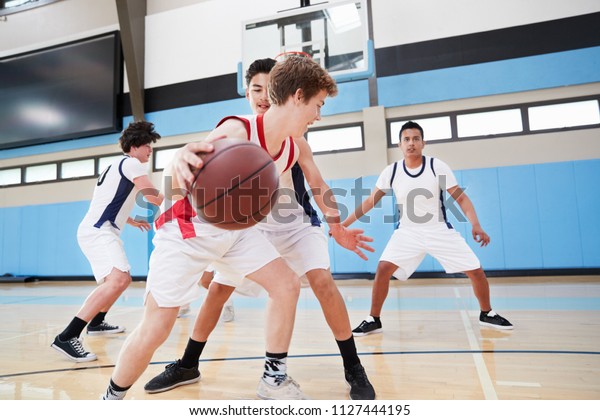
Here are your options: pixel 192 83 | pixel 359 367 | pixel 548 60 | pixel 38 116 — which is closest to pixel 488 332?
pixel 359 367

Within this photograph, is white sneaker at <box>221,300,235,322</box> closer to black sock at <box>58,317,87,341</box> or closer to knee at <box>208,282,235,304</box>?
black sock at <box>58,317,87,341</box>

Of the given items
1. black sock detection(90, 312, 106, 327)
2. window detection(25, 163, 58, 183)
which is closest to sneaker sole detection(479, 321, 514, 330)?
black sock detection(90, 312, 106, 327)

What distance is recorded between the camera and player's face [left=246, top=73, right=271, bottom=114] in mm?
2094

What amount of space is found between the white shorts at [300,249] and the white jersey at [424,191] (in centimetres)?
128

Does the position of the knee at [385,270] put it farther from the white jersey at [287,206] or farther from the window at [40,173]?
the window at [40,173]

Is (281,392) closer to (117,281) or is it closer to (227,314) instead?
(117,281)

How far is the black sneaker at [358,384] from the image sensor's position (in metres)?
1.57

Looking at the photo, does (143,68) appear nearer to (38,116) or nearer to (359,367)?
(38,116)

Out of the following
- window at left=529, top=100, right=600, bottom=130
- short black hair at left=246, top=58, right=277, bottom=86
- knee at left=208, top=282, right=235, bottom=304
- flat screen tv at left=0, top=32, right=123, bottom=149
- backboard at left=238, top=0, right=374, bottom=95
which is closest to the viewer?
knee at left=208, top=282, right=235, bottom=304

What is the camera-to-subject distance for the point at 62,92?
8.27 metres

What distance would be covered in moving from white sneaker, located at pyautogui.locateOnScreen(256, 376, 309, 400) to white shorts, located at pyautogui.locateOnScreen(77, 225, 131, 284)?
4.87 feet

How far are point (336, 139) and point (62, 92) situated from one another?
6.03m

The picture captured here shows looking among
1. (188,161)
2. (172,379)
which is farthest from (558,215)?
(188,161)
